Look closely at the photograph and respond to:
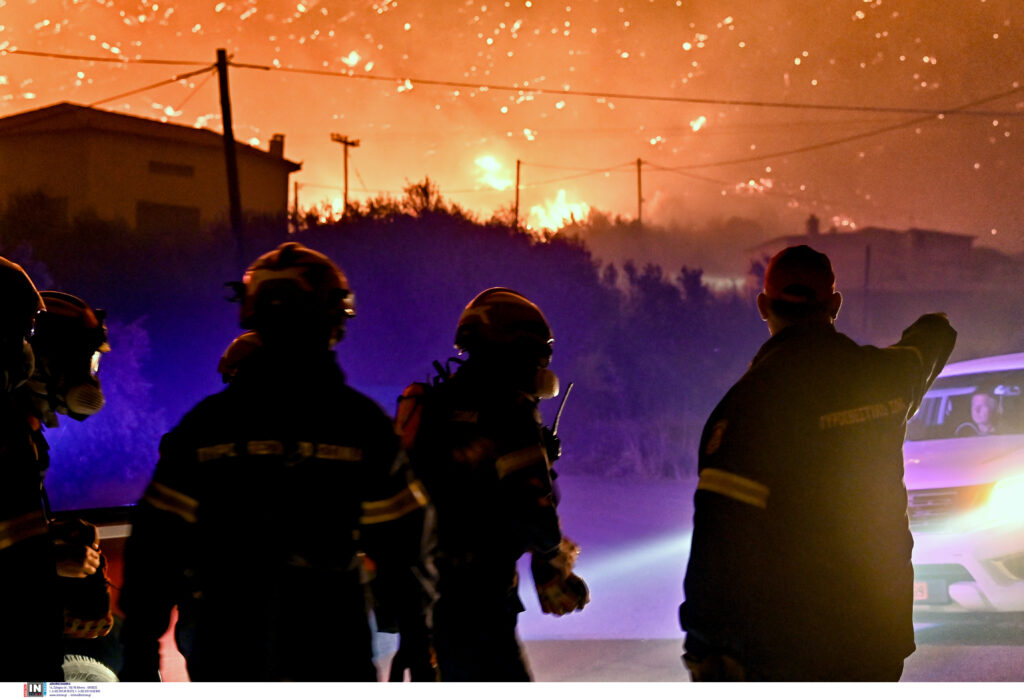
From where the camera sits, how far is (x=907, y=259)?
46656 mm

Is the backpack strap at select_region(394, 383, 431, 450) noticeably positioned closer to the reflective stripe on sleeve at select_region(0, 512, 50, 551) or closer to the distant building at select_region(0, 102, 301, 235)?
the reflective stripe on sleeve at select_region(0, 512, 50, 551)

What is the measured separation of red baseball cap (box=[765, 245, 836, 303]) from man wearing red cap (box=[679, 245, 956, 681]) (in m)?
0.11

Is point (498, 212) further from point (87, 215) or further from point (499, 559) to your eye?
point (499, 559)

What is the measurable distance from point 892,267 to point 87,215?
116 feet

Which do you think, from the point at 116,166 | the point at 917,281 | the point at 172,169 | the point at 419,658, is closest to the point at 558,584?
the point at 419,658

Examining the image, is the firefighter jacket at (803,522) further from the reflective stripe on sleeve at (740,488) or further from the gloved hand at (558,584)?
the gloved hand at (558,584)

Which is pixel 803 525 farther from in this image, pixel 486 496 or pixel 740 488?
pixel 486 496

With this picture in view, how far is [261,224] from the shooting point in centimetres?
3347

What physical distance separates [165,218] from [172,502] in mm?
31258

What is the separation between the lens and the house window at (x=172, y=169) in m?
31.5

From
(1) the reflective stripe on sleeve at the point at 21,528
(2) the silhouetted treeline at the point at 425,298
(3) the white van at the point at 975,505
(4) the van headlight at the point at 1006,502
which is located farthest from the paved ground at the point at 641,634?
(2) the silhouetted treeline at the point at 425,298

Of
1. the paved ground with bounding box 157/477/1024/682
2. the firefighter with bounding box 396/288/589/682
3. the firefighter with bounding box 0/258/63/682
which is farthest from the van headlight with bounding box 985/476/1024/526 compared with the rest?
the firefighter with bounding box 0/258/63/682

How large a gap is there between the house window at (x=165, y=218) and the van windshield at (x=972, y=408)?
2826cm

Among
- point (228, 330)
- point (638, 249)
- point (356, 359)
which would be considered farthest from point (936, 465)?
point (638, 249)
